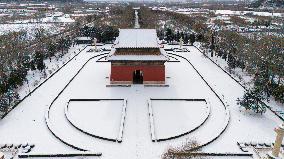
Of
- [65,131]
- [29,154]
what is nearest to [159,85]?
[65,131]

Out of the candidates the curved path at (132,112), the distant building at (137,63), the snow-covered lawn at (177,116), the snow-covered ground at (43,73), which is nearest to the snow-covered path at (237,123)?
the curved path at (132,112)

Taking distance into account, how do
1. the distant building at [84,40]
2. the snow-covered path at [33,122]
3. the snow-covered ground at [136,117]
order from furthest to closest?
1. the distant building at [84,40]
2. the snow-covered path at [33,122]
3. the snow-covered ground at [136,117]

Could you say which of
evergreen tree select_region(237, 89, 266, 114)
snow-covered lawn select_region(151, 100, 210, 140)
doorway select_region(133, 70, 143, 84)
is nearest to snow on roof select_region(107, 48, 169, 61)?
doorway select_region(133, 70, 143, 84)

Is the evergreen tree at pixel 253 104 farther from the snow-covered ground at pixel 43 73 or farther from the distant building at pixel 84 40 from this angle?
the distant building at pixel 84 40

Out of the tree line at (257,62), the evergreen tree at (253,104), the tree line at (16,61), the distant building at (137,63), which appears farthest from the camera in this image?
the distant building at (137,63)

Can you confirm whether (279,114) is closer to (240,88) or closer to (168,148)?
(240,88)

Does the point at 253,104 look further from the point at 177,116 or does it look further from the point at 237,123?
the point at 177,116

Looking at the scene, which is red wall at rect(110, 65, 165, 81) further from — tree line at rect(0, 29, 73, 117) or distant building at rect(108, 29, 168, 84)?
tree line at rect(0, 29, 73, 117)

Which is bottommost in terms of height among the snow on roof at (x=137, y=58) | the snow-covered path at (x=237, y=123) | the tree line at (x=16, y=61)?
the snow-covered path at (x=237, y=123)
